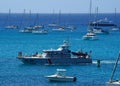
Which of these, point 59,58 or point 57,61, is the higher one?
point 59,58

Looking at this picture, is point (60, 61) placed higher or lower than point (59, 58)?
lower

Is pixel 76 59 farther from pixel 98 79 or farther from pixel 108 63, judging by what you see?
pixel 98 79

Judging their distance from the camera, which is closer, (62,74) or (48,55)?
(62,74)

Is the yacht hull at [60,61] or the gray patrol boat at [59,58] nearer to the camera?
the gray patrol boat at [59,58]

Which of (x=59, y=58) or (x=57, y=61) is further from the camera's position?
(x=57, y=61)

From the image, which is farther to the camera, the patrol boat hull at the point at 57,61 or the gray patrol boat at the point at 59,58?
the patrol boat hull at the point at 57,61

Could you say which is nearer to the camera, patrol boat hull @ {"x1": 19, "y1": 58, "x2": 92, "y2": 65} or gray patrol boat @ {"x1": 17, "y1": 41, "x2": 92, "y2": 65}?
gray patrol boat @ {"x1": 17, "y1": 41, "x2": 92, "y2": 65}

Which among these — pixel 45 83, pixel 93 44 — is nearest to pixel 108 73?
pixel 45 83

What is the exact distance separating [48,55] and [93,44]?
48668 millimetres

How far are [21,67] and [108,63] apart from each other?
12.3 m

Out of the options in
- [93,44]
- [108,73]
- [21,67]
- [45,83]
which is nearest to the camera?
[45,83]

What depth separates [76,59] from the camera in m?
93.7

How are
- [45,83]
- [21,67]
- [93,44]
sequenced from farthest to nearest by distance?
[93,44]
[21,67]
[45,83]

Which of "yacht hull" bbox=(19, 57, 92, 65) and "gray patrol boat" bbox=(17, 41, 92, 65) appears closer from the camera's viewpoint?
"gray patrol boat" bbox=(17, 41, 92, 65)
